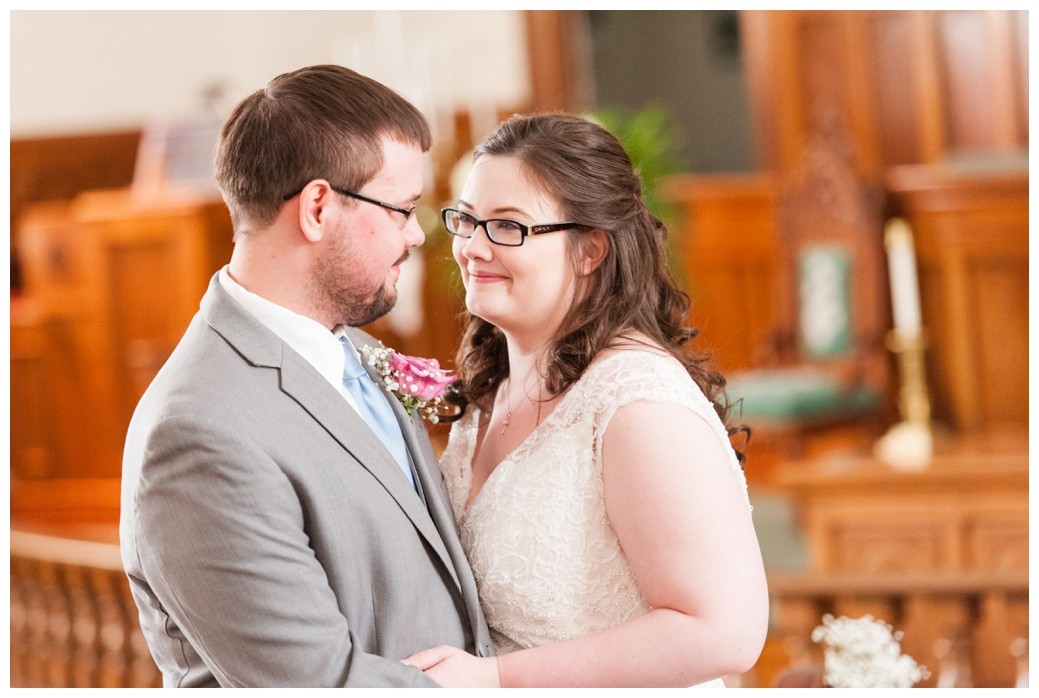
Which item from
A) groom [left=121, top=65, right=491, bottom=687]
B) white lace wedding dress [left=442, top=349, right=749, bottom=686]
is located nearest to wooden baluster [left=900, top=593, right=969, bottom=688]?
white lace wedding dress [left=442, top=349, right=749, bottom=686]

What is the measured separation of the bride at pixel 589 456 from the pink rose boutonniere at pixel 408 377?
0.47ft

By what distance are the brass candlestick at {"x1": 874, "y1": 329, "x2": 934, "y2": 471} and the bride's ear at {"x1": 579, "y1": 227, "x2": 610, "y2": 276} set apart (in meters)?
3.68

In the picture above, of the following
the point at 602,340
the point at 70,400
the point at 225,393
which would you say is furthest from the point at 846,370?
the point at 225,393

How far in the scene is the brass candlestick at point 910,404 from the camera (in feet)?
18.5

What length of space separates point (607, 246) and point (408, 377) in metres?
0.43

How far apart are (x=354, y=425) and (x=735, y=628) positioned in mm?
659

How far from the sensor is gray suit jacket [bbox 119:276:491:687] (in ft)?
5.19

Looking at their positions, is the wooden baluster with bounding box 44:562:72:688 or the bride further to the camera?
the wooden baluster with bounding box 44:562:72:688

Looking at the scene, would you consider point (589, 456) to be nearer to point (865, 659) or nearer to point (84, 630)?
point (865, 659)

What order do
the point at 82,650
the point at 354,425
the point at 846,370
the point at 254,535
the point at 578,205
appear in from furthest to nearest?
1. the point at 846,370
2. the point at 82,650
3. the point at 578,205
4. the point at 354,425
5. the point at 254,535

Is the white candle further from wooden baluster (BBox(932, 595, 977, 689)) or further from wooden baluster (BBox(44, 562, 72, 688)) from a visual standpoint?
wooden baluster (BBox(44, 562, 72, 688))

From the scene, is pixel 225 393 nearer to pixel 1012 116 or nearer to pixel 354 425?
pixel 354 425

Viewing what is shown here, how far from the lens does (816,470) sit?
15.6 feet

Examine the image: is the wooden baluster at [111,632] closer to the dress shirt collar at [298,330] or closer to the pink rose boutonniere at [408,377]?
the pink rose boutonniere at [408,377]
